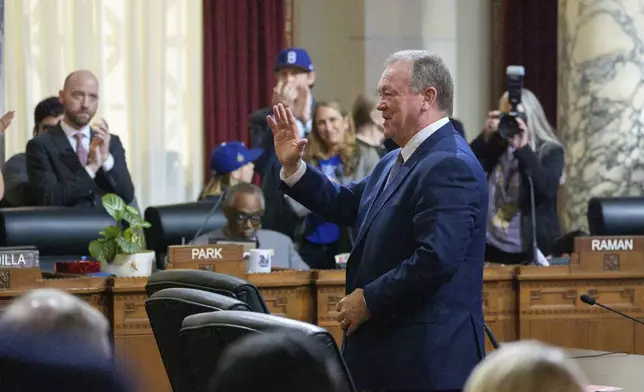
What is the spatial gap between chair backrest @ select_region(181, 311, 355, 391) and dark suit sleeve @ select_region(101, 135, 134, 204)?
368 cm

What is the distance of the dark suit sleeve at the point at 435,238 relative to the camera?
3.35 meters

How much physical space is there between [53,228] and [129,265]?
674 millimetres

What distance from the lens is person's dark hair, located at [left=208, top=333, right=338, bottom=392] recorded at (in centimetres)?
186

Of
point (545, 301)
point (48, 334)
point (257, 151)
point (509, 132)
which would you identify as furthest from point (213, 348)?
point (257, 151)

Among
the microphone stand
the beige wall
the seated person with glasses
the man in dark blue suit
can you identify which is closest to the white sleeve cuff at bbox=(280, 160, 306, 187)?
the man in dark blue suit

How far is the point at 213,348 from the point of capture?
2.83m

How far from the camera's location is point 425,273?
3350 millimetres

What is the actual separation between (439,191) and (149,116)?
6.15m

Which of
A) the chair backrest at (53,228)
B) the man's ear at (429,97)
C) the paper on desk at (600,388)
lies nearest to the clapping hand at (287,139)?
the man's ear at (429,97)

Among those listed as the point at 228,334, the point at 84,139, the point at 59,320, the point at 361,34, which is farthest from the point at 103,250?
the point at 361,34

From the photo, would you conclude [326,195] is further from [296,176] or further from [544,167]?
[544,167]

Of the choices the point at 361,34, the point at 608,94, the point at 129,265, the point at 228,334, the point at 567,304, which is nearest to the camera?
the point at 228,334

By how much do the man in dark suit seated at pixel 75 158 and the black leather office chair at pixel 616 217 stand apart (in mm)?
2304

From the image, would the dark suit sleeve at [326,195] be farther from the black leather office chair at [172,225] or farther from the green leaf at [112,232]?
the black leather office chair at [172,225]
